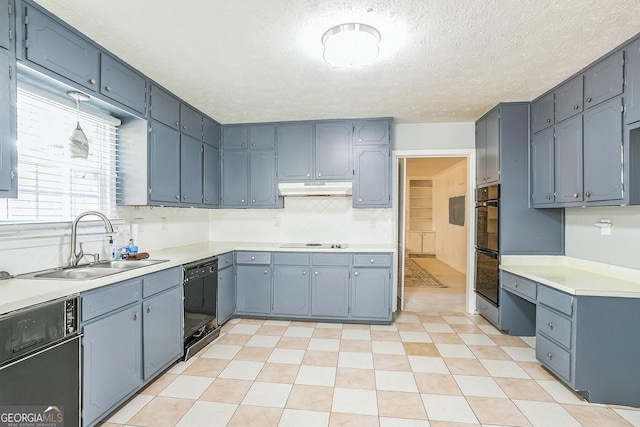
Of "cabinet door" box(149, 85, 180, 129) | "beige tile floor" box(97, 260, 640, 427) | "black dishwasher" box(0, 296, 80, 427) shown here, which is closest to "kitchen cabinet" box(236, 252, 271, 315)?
"beige tile floor" box(97, 260, 640, 427)

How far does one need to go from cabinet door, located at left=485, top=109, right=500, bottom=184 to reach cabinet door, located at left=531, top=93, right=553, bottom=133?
32 cm

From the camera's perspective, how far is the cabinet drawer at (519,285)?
264 centimetres

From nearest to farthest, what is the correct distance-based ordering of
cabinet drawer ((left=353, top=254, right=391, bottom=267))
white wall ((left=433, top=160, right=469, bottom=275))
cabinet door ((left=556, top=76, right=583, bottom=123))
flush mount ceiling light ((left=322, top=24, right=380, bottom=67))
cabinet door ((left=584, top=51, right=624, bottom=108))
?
flush mount ceiling light ((left=322, top=24, right=380, bottom=67))
cabinet door ((left=584, top=51, right=624, bottom=108))
cabinet door ((left=556, top=76, right=583, bottom=123))
cabinet drawer ((left=353, top=254, right=391, bottom=267))
white wall ((left=433, top=160, right=469, bottom=275))

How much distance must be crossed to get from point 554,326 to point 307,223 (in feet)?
9.11

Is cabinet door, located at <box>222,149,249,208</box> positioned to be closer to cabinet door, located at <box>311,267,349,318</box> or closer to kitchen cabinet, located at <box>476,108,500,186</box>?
cabinet door, located at <box>311,267,349,318</box>

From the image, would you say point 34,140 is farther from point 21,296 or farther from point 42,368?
point 42,368

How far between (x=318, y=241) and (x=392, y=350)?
67.0 inches

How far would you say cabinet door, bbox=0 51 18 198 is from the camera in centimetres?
159

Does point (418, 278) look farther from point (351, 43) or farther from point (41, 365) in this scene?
point (41, 365)

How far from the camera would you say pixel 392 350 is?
115 inches

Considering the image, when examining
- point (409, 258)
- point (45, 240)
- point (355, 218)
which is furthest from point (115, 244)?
point (409, 258)

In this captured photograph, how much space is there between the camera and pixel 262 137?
3988 millimetres

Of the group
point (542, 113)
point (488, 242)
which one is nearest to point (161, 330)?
point (488, 242)

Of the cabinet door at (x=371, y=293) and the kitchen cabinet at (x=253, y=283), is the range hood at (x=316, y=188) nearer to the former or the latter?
the kitchen cabinet at (x=253, y=283)
